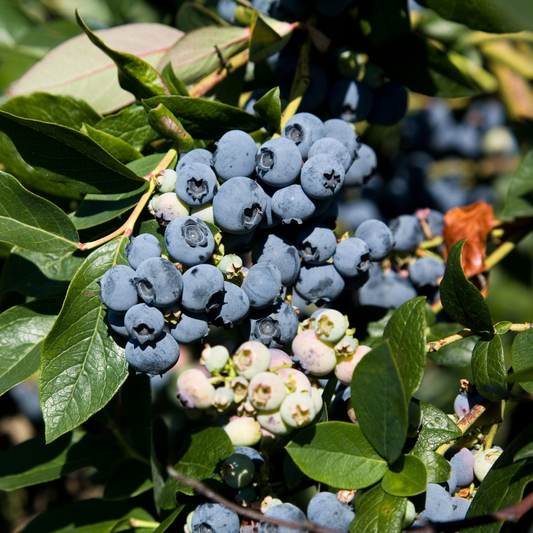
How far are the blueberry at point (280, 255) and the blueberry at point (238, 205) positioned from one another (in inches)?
3.3

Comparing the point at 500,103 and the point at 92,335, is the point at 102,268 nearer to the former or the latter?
the point at 92,335

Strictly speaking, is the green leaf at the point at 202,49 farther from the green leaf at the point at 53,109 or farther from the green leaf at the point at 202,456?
the green leaf at the point at 202,456

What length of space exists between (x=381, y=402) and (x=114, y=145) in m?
0.73

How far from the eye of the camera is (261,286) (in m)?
Result: 0.93

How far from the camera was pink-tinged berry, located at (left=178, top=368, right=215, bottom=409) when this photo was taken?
0.92m

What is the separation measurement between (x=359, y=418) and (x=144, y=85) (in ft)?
2.49

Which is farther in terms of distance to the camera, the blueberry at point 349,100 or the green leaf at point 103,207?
the blueberry at point 349,100

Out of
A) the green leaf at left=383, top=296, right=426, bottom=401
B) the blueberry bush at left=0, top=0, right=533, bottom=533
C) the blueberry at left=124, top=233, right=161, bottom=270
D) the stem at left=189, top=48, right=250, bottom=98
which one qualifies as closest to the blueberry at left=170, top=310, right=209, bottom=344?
the blueberry bush at left=0, top=0, right=533, bottom=533

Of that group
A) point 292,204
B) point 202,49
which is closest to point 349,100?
point 202,49

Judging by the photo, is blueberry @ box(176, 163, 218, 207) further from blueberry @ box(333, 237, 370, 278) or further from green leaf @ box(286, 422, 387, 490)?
green leaf @ box(286, 422, 387, 490)

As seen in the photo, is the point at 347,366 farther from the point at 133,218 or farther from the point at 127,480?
the point at 127,480

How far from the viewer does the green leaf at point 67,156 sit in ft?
3.09

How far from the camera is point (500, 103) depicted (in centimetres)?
264

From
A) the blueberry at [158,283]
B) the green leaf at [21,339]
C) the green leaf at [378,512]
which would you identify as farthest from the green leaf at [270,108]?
the green leaf at [378,512]
